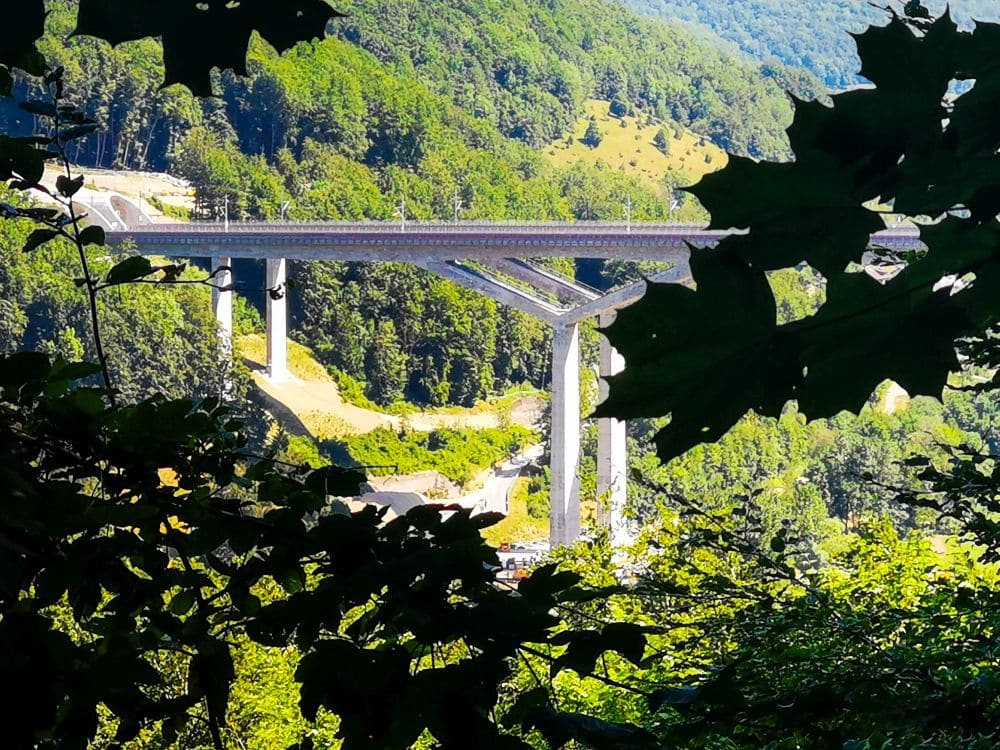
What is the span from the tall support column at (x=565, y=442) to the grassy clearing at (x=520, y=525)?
18.8ft

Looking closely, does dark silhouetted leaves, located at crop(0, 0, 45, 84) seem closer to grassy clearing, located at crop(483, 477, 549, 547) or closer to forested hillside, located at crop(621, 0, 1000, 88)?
grassy clearing, located at crop(483, 477, 549, 547)

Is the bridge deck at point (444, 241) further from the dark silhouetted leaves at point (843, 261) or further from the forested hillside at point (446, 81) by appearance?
the dark silhouetted leaves at point (843, 261)

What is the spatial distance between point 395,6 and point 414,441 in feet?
84.3

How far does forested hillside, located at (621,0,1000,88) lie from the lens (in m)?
99.4

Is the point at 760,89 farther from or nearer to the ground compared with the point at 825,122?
farther from the ground

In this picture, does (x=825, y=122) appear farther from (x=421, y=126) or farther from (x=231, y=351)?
(x=421, y=126)

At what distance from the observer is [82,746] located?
3.19 feet

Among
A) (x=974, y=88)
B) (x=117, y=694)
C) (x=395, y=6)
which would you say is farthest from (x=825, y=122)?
(x=395, y=6)

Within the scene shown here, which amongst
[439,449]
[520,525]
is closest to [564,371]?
[520,525]

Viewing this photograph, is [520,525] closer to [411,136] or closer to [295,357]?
[295,357]

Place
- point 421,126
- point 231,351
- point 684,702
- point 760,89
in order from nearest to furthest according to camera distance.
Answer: point 684,702, point 231,351, point 421,126, point 760,89

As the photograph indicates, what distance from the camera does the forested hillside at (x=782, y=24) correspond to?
326ft

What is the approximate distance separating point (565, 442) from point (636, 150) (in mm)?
38418

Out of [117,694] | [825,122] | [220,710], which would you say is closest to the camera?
[825,122]
